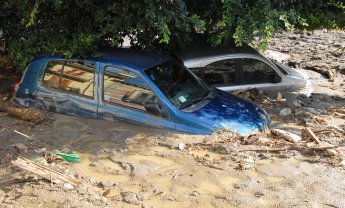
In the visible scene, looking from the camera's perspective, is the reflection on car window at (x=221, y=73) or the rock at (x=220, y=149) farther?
the reflection on car window at (x=221, y=73)

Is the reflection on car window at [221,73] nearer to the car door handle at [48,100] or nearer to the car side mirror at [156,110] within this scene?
the car side mirror at [156,110]

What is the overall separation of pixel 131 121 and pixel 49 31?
9.45 ft

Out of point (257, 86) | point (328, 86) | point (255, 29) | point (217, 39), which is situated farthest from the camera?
point (328, 86)

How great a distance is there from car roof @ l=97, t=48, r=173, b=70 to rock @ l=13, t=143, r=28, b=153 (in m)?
1.72

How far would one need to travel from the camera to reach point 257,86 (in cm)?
903

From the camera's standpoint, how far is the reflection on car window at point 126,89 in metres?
6.58

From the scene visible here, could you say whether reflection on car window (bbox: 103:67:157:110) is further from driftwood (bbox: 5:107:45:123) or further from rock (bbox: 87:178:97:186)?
rock (bbox: 87:178:97:186)

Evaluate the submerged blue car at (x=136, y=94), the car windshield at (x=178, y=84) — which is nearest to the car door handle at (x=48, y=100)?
the submerged blue car at (x=136, y=94)

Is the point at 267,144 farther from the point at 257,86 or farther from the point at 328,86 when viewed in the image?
the point at 328,86

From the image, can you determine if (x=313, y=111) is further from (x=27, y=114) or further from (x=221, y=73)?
(x=27, y=114)

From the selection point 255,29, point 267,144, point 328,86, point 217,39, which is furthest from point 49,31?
point 328,86

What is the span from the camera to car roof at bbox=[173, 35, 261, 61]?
876 centimetres

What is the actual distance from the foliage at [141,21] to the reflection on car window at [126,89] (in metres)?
0.71

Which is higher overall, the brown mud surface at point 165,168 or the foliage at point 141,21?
the foliage at point 141,21
